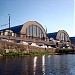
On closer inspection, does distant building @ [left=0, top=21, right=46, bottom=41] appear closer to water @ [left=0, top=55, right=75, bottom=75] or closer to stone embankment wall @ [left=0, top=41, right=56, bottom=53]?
stone embankment wall @ [left=0, top=41, right=56, bottom=53]

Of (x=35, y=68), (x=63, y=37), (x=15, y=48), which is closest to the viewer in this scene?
(x=35, y=68)

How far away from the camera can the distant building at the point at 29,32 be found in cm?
10749

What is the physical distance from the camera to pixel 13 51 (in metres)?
70.8

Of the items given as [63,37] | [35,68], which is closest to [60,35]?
[63,37]

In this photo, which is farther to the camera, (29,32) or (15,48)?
(29,32)

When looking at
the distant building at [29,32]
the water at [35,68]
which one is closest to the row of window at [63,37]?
the distant building at [29,32]

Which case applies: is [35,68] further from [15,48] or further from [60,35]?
[60,35]

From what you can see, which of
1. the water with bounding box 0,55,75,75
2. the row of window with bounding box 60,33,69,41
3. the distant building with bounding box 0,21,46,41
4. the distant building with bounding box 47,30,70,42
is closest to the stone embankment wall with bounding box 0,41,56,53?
the distant building with bounding box 0,21,46,41

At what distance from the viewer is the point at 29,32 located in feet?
388

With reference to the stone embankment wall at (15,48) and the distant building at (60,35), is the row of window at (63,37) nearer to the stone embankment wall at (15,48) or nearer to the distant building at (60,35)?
the distant building at (60,35)

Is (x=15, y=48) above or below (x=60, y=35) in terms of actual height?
below

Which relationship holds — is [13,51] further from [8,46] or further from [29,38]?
[29,38]

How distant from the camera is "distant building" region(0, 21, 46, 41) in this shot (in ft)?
353

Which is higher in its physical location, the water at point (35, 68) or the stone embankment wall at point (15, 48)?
the stone embankment wall at point (15, 48)
